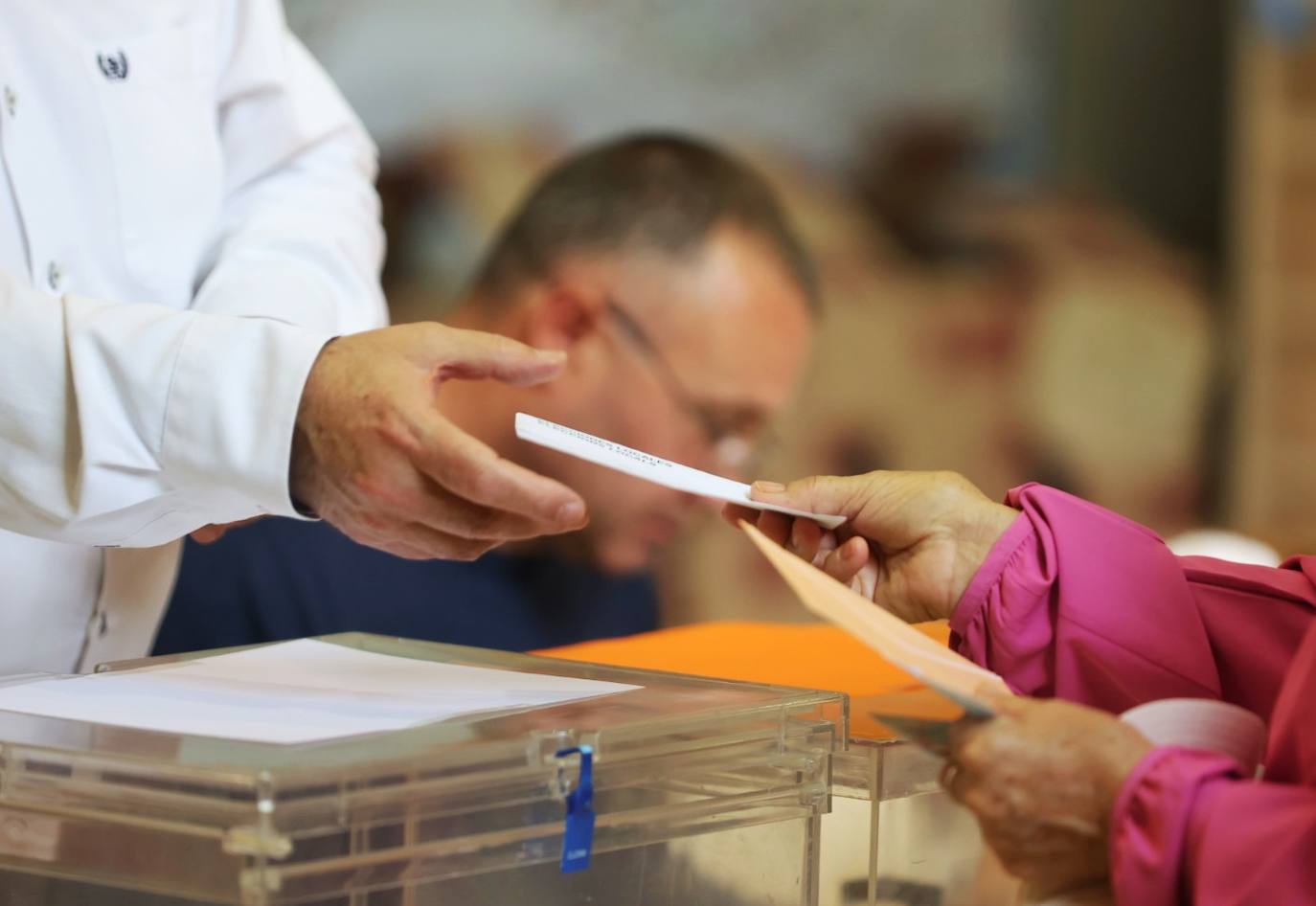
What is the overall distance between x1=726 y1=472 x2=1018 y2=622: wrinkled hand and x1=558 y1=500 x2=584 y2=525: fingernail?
0.15 meters

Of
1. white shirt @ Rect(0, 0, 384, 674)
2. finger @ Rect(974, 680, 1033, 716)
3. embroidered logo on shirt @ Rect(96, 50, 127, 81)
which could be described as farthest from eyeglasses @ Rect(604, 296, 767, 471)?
finger @ Rect(974, 680, 1033, 716)

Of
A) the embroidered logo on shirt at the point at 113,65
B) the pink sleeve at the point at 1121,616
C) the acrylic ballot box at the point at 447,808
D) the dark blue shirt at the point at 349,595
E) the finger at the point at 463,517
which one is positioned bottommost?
the dark blue shirt at the point at 349,595

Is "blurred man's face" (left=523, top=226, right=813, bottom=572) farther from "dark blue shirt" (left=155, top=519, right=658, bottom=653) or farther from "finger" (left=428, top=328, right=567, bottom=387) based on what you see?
"finger" (left=428, top=328, right=567, bottom=387)

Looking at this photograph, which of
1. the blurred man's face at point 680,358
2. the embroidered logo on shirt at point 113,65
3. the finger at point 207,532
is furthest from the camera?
the blurred man's face at point 680,358

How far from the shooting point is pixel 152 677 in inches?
31.9

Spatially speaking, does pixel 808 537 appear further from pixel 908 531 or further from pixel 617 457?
pixel 617 457

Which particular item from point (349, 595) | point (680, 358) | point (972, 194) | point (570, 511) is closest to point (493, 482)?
point (570, 511)

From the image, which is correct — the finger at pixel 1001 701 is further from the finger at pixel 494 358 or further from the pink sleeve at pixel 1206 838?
the finger at pixel 494 358

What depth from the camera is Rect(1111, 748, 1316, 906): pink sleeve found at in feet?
1.87

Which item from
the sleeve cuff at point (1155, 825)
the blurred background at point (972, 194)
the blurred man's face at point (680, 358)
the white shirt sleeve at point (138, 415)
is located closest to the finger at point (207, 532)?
the white shirt sleeve at point (138, 415)

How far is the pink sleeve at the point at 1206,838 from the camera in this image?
57 centimetres

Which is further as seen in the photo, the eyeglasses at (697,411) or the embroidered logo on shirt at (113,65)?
the eyeglasses at (697,411)

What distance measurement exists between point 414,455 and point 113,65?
518 mm

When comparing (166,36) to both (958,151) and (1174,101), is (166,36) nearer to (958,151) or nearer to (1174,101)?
(958,151)
